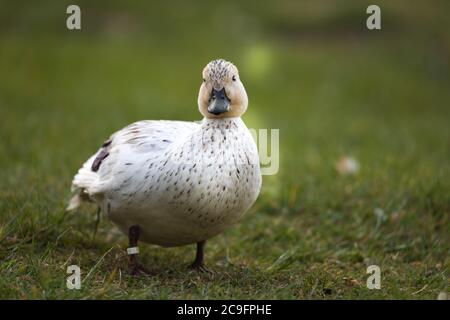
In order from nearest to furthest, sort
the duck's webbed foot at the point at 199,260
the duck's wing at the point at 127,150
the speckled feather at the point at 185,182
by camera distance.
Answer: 1. the speckled feather at the point at 185,182
2. the duck's wing at the point at 127,150
3. the duck's webbed foot at the point at 199,260

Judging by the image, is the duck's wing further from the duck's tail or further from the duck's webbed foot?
Answer: the duck's webbed foot

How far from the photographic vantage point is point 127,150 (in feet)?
12.6

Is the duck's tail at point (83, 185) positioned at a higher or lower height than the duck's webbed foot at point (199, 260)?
higher

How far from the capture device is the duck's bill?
3.51m

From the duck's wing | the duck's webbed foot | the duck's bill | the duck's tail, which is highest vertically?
the duck's bill

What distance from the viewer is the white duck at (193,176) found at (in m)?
3.49

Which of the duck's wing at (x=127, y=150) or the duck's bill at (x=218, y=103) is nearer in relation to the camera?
the duck's bill at (x=218, y=103)

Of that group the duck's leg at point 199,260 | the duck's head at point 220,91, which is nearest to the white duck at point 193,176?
the duck's head at point 220,91

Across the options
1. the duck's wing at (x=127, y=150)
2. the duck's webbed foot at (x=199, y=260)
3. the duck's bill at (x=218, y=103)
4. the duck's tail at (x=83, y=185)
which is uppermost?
the duck's bill at (x=218, y=103)

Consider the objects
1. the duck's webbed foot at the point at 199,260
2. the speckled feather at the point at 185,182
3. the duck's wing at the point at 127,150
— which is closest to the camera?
the speckled feather at the point at 185,182

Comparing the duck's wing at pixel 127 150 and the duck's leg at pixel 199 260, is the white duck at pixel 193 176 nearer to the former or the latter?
the duck's wing at pixel 127 150

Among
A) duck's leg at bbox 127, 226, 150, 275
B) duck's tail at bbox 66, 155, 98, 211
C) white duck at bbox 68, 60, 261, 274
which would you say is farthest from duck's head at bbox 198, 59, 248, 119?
duck's tail at bbox 66, 155, 98, 211

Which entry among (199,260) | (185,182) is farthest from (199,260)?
(185,182)
